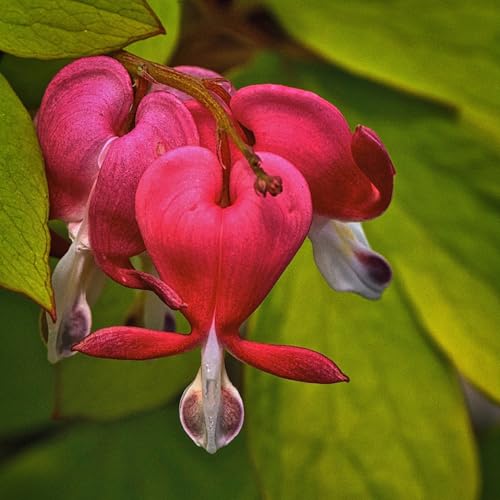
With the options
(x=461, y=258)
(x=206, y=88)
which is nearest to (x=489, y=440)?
(x=461, y=258)

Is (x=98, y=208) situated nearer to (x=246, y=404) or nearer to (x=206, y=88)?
(x=206, y=88)

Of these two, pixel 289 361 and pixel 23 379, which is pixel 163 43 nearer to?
pixel 289 361

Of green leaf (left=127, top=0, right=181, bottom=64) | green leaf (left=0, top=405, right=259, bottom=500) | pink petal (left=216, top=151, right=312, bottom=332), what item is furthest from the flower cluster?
green leaf (left=0, top=405, right=259, bottom=500)

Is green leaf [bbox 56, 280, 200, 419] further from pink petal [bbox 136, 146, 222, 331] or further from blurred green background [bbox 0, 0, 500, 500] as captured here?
pink petal [bbox 136, 146, 222, 331]

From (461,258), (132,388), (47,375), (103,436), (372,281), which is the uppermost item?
(372,281)

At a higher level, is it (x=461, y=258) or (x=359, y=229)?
(x=359, y=229)

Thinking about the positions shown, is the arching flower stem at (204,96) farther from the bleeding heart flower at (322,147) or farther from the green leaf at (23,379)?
the green leaf at (23,379)
